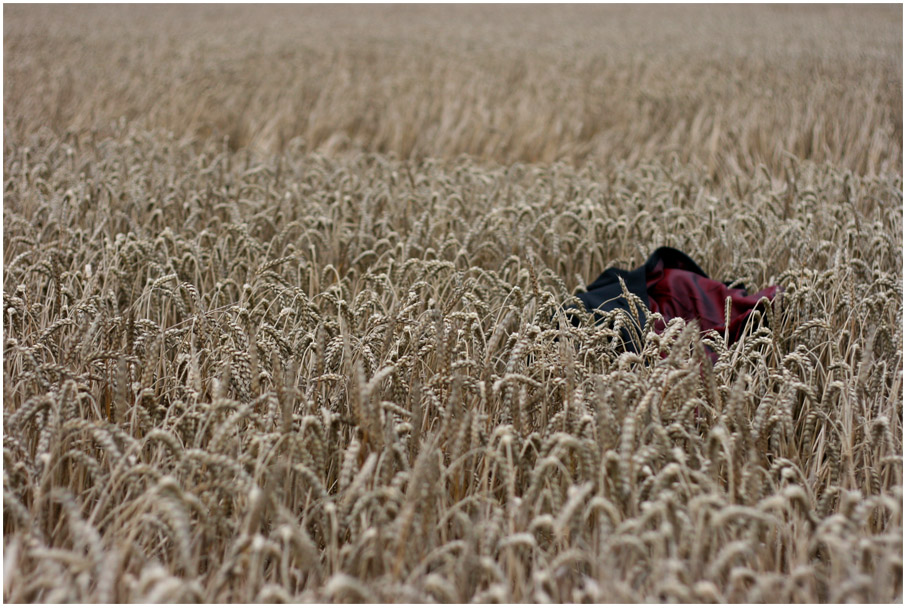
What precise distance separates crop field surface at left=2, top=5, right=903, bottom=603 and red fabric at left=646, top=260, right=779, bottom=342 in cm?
16

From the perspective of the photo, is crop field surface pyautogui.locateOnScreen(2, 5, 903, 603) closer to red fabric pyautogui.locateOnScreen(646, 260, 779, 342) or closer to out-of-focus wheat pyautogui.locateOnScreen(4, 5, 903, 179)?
out-of-focus wheat pyautogui.locateOnScreen(4, 5, 903, 179)

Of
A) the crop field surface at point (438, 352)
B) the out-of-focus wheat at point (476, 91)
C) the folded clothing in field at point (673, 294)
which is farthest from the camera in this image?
the out-of-focus wheat at point (476, 91)

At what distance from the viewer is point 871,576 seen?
110 centimetres

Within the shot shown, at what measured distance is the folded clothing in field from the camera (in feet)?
6.92

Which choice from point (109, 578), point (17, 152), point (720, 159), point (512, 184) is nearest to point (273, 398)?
point (109, 578)

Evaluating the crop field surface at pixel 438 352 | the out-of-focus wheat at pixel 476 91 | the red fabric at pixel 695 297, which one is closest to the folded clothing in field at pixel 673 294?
the red fabric at pixel 695 297

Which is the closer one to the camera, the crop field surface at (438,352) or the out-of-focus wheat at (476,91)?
the crop field surface at (438,352)

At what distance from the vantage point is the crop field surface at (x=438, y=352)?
3.64 ft

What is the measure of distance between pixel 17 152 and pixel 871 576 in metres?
4.21

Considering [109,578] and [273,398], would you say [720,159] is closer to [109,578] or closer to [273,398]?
[273,398]

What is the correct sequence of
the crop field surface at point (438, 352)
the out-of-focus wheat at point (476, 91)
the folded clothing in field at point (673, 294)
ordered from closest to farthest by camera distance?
the crop field surface at point (438, 352) < the folded clothing in field at point (673, 294) < the out-of-focus wheat at point (476, 91)

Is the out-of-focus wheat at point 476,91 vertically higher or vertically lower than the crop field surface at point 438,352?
higher

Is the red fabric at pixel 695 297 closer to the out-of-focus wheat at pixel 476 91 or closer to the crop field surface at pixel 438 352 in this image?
the crop field surface at pixel 438 352

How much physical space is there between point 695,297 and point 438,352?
1119 mm
